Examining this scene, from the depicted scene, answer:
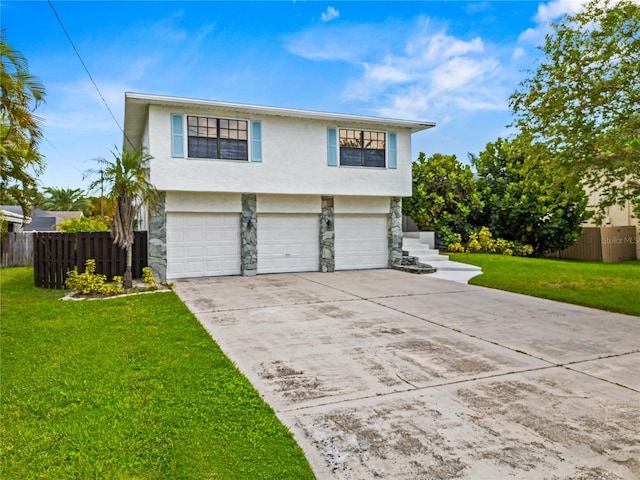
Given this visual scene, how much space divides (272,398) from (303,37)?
12.7 m

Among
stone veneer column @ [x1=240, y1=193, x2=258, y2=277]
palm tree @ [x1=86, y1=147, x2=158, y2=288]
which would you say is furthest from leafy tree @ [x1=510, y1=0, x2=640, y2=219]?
palm tree @ [x1=86, y1=147, x2=158, y2=288]

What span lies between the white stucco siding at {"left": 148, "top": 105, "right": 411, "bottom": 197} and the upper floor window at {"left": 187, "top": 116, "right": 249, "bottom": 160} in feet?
0.64

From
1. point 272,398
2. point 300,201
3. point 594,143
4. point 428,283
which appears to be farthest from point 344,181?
point 272,398

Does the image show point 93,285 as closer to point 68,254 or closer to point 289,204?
point 68,254

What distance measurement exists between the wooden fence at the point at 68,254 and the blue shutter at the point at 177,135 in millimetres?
2841

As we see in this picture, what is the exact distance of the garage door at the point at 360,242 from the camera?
1475 cm

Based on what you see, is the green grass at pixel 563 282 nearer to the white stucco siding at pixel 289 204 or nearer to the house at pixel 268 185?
the house at pixel 268 185

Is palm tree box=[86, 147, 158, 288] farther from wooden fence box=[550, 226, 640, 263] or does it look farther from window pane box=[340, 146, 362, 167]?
wooden fence box=[550, 226, 640, 263]

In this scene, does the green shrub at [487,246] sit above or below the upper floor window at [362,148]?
below

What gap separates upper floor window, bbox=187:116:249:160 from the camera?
12.2 meters

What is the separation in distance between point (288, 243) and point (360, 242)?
2.59 m

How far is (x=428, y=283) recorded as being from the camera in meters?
11.7

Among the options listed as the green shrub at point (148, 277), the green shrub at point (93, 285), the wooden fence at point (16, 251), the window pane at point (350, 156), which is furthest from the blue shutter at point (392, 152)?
the wooden fence at point (16, 251)

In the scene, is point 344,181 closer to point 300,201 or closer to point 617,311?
point 300,201
